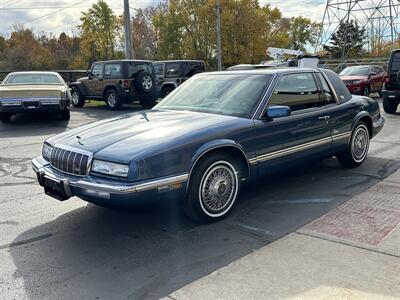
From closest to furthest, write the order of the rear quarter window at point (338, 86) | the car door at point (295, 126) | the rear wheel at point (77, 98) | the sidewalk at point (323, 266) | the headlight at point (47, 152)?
the sidewalk at point (323, 266)
the headlight at point (47, 152)
the car door at point (295, 126)
the rear quarter window at point (338, 86)
the rear wheel at point (77, 98)

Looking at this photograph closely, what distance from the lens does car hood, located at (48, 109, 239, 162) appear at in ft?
13.0

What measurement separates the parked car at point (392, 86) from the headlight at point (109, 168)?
11.1 m

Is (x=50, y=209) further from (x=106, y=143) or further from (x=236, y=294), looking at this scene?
(x=236, y=294)

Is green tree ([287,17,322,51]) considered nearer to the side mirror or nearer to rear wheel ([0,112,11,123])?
rear wheel ([0,112,11,123])

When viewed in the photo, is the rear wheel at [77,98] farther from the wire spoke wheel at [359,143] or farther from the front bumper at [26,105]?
the wire spoke wheel at [359,143]

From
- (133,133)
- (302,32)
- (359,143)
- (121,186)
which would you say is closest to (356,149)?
(359,143)

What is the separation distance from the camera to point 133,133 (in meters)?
4.32

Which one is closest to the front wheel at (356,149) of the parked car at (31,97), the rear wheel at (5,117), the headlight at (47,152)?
the headlight at (47,152)

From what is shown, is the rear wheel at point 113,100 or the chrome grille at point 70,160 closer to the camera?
the chrome grille at point 70,160

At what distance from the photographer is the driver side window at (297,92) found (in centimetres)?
518

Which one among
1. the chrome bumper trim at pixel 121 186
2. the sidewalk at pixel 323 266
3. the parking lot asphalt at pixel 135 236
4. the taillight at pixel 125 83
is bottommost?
the sidewalk at pixel 323 266

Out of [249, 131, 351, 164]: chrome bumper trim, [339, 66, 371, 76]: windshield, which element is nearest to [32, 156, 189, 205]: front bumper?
[249, 131, 351, 164]: chrome bumper trim

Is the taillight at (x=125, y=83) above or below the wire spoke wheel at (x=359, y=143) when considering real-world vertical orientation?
above

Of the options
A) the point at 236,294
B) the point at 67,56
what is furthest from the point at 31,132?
the point at 67,56
